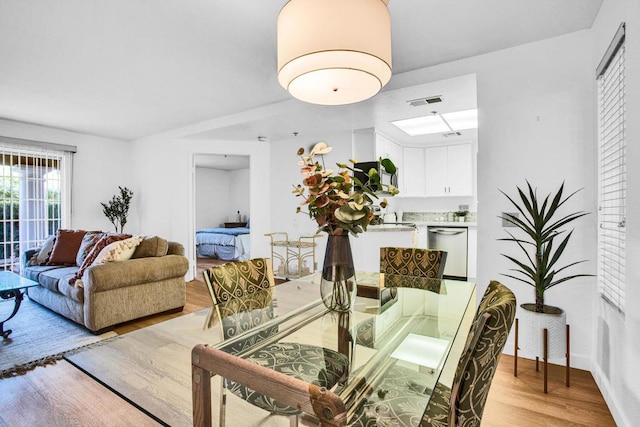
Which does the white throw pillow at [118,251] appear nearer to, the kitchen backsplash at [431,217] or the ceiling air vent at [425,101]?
the ceiling air vent at [425,101]

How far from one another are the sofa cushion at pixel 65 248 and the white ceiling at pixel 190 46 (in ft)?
5.35

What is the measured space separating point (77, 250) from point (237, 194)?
6.06m

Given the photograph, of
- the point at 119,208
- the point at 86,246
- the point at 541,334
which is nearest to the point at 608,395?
the point at 541,334

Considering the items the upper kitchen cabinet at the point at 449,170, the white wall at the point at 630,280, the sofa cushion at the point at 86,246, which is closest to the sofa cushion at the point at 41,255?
the sofa cushion at the point at 86,246

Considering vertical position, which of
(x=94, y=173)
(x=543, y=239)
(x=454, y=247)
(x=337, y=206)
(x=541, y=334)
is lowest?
(x=541, y=334)

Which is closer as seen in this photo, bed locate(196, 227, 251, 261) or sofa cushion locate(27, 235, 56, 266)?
sofa cushion locate(27, 235, 56, 266)

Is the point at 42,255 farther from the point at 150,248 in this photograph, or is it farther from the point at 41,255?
the point at 150,248

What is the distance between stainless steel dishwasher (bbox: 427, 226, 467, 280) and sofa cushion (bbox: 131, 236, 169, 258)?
405cm

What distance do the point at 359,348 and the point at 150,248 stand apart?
3001mm

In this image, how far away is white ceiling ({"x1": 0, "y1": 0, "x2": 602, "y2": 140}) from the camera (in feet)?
7.02

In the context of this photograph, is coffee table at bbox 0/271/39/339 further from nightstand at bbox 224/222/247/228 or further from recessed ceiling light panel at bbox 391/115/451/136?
nightstand at bbox 224/222/247/228

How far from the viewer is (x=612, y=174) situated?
80.2 inches

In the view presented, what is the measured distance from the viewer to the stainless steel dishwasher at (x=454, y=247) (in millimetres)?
5176

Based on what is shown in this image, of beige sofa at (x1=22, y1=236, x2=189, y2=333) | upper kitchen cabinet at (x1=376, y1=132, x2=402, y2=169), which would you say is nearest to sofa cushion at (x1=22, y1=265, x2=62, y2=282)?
beige sofa at (x1=22, y1=236, x2=189, y2=333)
